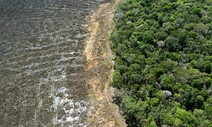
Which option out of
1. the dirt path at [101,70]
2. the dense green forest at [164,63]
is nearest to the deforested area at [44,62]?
the dirt path at [101,70]

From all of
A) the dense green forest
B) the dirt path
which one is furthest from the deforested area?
the dense green forest

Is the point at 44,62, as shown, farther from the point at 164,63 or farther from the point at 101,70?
A: the point at 164,63

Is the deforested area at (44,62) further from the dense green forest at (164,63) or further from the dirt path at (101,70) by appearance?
the dense green forest at (164,63)

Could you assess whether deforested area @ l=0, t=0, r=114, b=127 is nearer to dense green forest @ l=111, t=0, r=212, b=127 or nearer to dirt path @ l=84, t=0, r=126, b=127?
dirt path @ l=84, t=0, r=126, b=127

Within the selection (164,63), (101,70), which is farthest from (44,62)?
(164,63)

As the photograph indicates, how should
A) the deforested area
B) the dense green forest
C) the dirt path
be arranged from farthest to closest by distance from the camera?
the deforested area < the dirt path < the dense green forest

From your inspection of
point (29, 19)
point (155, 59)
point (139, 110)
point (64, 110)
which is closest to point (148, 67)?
point (155, 59)
